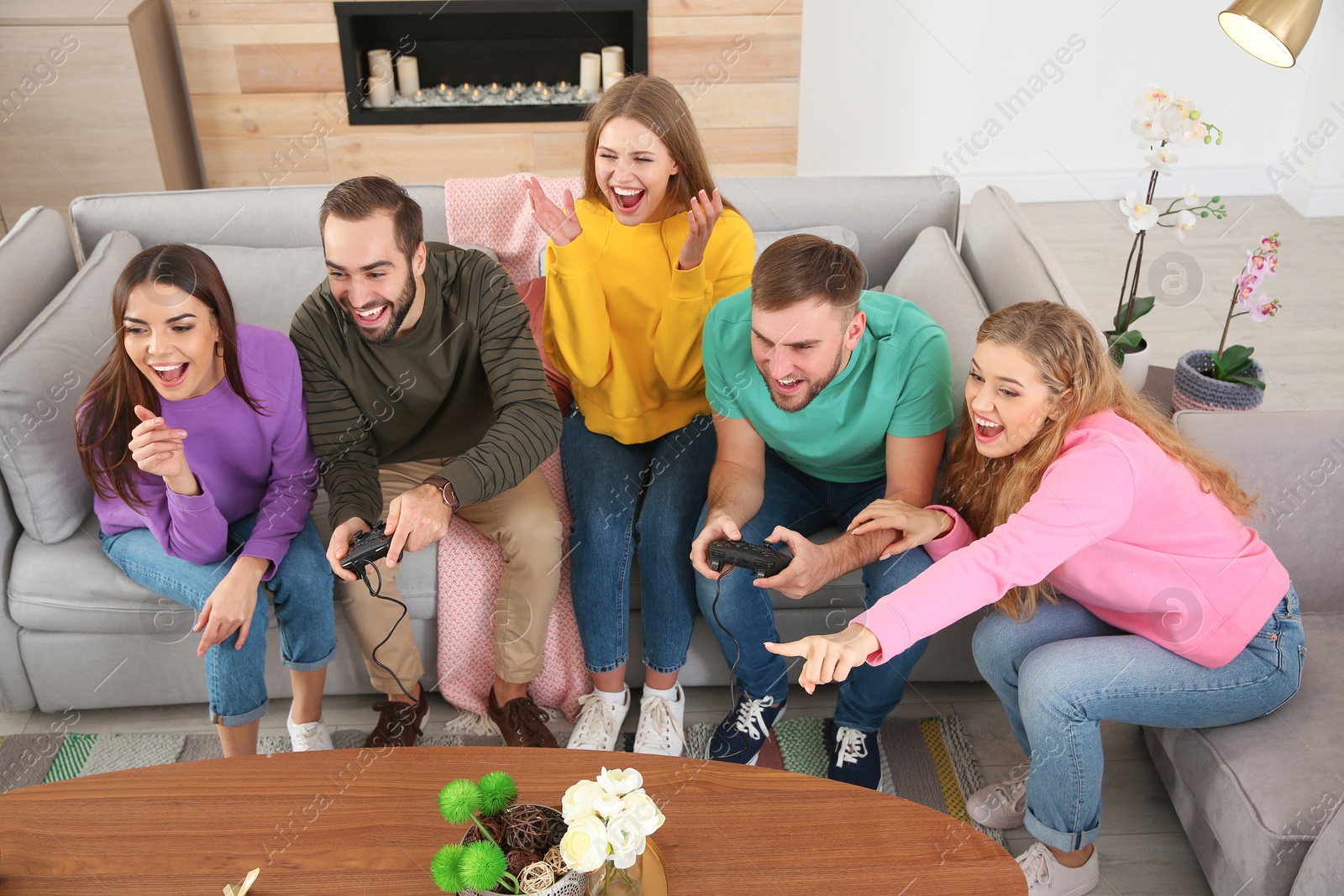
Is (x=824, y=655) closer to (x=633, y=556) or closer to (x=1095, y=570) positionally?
(x=1095, y=570)

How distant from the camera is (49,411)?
67.5 inches

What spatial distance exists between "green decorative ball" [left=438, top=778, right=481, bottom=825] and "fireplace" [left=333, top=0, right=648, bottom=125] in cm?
273

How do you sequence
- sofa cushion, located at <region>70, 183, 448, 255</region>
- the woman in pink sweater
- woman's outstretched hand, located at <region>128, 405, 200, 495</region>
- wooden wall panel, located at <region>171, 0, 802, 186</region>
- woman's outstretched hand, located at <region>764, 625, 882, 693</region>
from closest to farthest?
woman's outstretched hand, located at <region>764, 625, 882, 693</region> < the woman in pink sweater < woman's outstretched hand, located at <region>128, 405, 200, 495</region> < sofa cushion, located at <region>70, 183, 448, 255</region> < wooden wall panel, located at <region>171, 0, 802, 186</region>

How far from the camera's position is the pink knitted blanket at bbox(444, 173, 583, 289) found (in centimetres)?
218

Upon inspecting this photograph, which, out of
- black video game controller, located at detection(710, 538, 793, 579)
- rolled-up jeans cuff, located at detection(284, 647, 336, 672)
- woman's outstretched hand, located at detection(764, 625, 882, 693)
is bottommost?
rolled-up jeans cuff, located at detection(284, 647, 336, 672)

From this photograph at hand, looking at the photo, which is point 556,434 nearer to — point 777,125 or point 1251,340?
point 777,125

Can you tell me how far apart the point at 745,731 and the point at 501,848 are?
74 cm

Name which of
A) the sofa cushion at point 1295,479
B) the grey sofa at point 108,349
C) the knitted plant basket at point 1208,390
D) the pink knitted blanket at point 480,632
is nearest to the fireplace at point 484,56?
the grey sofa at point 108,349

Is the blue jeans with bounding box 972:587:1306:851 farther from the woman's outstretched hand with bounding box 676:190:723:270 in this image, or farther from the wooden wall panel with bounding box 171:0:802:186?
the wooden wall panel with bounding box 171:0:802:186

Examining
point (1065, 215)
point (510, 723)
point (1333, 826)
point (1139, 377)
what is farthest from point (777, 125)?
point (1333, 826)

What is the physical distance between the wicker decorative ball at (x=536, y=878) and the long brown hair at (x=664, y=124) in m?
1.10

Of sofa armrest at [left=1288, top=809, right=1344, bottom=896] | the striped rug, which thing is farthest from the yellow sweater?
sofa armrest at [left=1288, top=809, right=1344, bottom=896]

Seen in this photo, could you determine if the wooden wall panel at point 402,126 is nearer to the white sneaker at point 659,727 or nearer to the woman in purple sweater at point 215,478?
the woman in purple sweater at point 215,478

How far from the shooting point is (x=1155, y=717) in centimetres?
145
